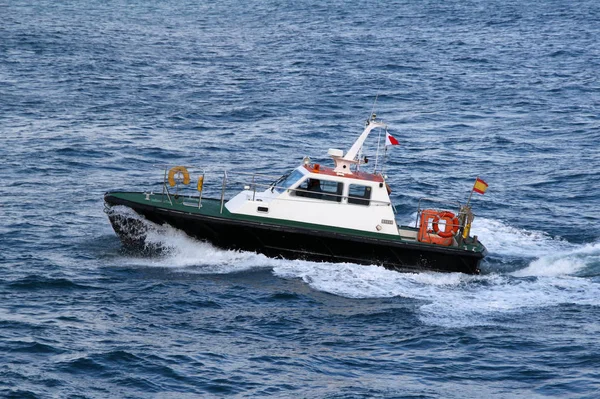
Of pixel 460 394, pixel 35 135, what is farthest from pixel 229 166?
pixel 460 394

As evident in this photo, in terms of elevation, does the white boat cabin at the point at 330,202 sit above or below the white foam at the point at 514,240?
above

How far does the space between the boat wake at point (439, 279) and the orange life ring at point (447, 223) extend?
104cm

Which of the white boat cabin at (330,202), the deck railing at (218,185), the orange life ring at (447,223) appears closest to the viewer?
the white boat cabin at (330,202)

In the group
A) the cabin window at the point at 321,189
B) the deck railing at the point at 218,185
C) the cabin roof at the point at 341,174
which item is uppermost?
the cabin roof at the point at 341,174

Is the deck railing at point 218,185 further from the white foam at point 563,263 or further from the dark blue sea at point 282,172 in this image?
the white foam at point 563,263

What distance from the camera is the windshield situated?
24453mm

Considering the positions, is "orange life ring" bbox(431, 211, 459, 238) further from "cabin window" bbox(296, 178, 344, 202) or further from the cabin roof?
"cabin window" bbox(296, 178, 344, 202)

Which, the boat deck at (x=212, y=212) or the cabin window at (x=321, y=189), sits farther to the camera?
the cabin window at (x=321, y=189)

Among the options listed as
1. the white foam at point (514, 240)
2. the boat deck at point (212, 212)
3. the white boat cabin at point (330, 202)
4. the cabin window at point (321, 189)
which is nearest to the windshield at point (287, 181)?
the white boat cabin at point (330, 202)

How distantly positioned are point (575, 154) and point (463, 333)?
18.6 m

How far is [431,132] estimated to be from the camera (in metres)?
40.5

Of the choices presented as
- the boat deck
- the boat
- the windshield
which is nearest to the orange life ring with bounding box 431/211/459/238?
the boat

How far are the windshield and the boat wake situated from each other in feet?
5.84

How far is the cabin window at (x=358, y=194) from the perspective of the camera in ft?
80.0
